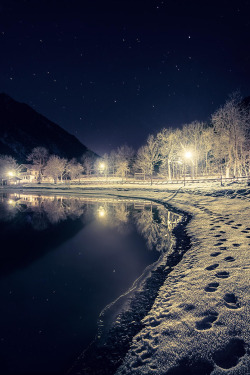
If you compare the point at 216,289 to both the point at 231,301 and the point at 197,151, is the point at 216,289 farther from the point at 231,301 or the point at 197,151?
the point at 197,151

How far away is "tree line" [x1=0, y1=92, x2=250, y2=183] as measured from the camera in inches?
1419

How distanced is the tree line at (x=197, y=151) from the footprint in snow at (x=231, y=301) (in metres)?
29.6

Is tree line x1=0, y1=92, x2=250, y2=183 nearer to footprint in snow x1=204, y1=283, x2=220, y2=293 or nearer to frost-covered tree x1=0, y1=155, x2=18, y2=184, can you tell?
frost-covered tree x1=0, y1=155, x2=18, y2=184

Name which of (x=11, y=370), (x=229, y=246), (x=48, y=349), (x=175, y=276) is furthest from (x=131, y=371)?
(x=229, y=246)

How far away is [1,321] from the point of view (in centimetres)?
520

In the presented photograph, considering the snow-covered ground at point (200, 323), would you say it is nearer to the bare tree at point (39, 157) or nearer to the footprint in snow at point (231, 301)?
the footprint in snow at point (231, 301)

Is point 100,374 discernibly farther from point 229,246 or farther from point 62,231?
point 62,231

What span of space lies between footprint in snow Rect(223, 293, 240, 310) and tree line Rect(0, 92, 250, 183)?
29.6 m

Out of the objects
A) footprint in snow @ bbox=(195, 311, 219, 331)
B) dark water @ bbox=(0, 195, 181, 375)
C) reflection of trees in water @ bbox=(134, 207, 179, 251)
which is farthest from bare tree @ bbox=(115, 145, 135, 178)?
footprint in snow @ bbox=(195, 311, 219, 331)

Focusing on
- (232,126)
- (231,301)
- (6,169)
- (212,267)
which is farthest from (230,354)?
(6,169)

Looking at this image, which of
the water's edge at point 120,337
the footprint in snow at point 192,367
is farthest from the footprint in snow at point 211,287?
the footprint in snow at point 192,367

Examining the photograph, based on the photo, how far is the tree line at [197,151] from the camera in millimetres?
36031

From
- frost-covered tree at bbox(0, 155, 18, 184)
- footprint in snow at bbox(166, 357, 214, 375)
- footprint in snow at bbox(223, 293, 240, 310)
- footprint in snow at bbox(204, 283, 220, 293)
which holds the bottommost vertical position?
footprint in snow at bbox(166, 357, 214, 375)

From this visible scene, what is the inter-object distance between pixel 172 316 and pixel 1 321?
4441 millimetres
